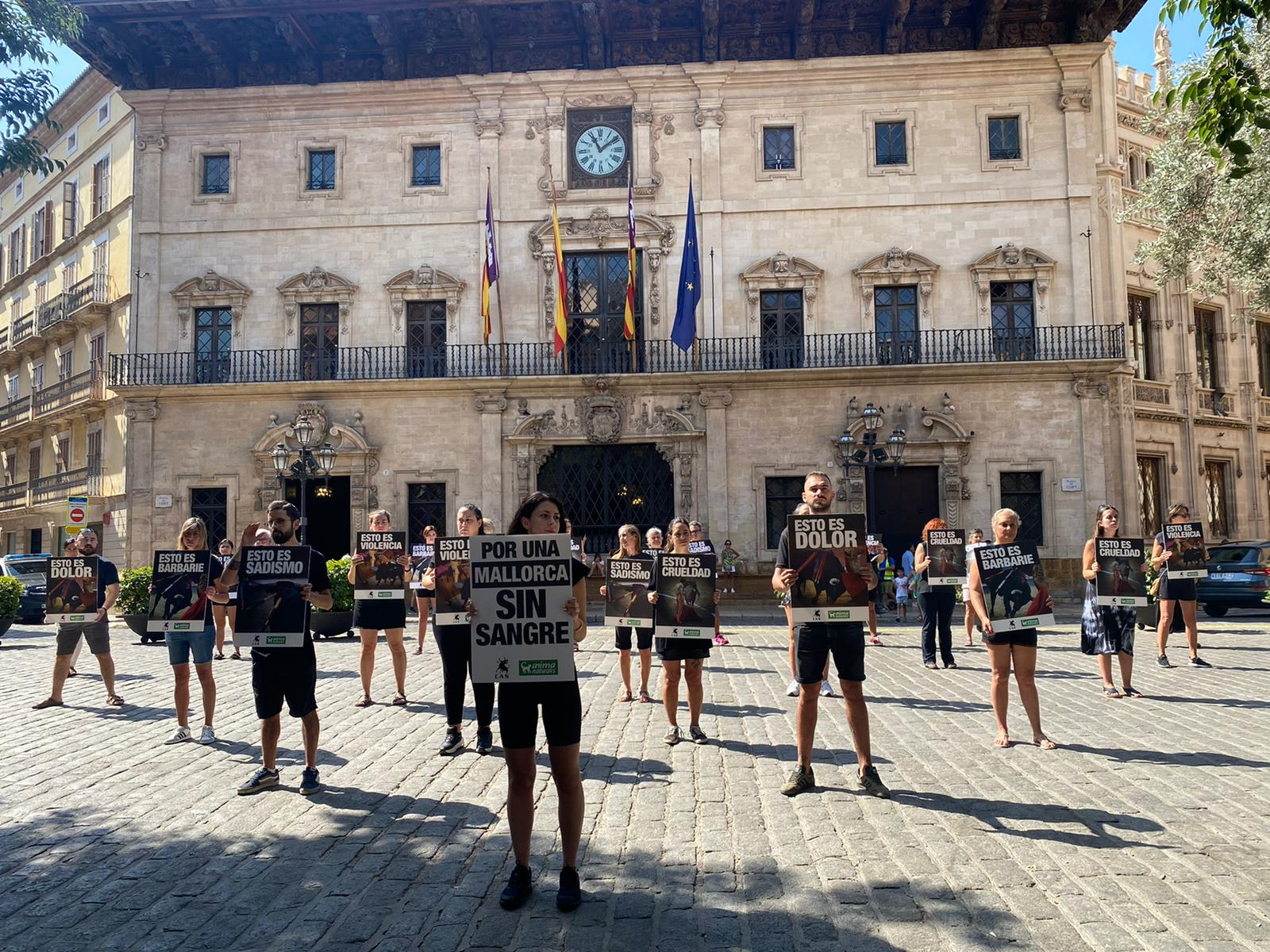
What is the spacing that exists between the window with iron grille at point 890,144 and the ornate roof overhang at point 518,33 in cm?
206

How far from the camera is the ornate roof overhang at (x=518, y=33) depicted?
26375 mm

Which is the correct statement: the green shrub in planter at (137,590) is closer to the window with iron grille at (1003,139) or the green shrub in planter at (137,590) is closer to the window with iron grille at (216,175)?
the window with iron grille at (216,175)

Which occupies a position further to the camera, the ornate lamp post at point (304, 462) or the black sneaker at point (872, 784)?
the ornate lamp post at point (304, 462)

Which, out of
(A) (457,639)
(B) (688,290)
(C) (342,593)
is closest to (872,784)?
(A) (457,639)

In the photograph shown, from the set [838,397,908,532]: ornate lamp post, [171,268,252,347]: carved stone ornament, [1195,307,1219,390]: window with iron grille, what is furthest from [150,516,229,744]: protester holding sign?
[1195,307,1219,390]: window with iron grille

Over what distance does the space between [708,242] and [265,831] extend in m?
22.6

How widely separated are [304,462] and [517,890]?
63.7 feet

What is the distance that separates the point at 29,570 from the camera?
24.5 m

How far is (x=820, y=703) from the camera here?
402 inches

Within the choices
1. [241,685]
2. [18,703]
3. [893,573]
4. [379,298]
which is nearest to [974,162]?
[893,573]

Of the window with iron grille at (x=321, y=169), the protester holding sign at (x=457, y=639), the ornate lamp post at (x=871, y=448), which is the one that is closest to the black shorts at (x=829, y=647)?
the protester holding sign at (x=457, y=639)

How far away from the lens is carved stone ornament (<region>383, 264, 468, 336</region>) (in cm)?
2695

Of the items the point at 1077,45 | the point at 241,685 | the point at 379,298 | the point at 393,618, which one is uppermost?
the point at 1077,45

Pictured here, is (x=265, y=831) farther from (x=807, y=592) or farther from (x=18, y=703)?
(x=18, y=703)
